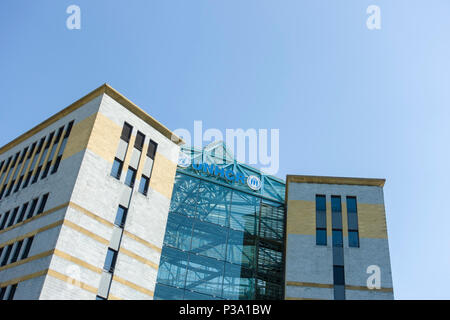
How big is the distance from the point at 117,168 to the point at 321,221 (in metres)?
19.3

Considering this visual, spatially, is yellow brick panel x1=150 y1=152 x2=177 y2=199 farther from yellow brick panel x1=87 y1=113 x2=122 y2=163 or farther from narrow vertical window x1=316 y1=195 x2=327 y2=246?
narrow vertical window x1=316 y1=195 x2=327 y2=246

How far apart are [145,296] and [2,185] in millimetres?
16350

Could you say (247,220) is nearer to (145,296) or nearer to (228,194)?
(228,194)

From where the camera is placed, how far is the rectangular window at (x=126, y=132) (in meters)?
35.5

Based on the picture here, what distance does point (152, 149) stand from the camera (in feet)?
123

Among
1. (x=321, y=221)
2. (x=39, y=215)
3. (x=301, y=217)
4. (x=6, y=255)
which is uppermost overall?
(x=301, y=217)

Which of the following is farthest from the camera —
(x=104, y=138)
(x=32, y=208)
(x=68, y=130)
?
(x=68, y=130)

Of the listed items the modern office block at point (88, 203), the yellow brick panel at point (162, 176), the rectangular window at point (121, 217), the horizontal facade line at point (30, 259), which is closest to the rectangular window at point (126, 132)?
the modern office block at point (88, 203)

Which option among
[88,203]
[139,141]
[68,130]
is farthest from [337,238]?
[68,130]

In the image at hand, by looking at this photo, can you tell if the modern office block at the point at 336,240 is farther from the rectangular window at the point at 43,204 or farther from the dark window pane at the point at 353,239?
the rectangular window at the point at 43,204

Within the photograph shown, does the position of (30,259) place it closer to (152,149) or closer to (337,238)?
(152,149)

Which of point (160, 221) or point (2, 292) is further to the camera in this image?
point (160, 221)

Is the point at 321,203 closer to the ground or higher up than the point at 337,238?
higher up

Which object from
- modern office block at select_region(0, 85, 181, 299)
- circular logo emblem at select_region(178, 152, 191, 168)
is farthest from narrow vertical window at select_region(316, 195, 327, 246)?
modern office block at select_region(0, 85, 181, 299)
